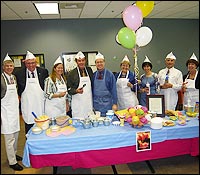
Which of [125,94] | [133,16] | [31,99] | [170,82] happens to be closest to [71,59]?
[125,94]

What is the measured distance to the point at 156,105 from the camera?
1.78m

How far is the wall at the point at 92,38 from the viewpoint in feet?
13.8

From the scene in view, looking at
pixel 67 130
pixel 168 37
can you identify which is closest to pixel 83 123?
pixel 67 130

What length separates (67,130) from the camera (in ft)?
5.14

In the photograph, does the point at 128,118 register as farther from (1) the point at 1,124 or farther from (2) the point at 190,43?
(2) the point at 190,43

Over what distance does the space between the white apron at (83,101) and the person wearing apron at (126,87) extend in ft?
1.35

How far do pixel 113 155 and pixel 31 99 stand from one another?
1.12m

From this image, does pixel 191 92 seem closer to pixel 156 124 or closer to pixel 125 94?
pixel 125 94

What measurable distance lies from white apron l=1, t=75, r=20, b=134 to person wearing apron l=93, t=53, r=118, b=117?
0.84 m

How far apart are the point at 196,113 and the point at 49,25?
3.48m

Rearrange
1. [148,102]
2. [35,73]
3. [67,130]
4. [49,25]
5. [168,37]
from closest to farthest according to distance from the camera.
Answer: [67,130] → [148,102] → [35,73] → [49,25] → [168,37]

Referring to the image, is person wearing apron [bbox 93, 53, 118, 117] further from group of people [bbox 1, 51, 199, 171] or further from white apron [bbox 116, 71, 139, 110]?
white apron [bbox 116, 71, 139, 110]

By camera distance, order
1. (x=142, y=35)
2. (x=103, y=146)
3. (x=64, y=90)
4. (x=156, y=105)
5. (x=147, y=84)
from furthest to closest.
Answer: (x=147, y=84) → (x=64, y=90) → (x=142, y=35) → (x=156, y=105) → (x=103, y=146)

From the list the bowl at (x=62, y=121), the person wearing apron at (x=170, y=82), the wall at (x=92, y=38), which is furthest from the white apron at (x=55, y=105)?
the wall at (x=92, y=38)
